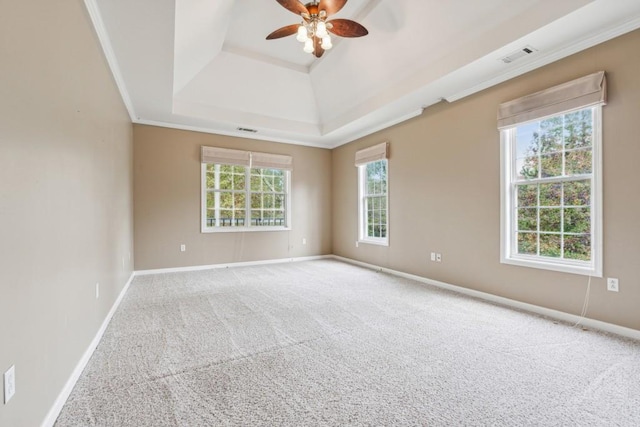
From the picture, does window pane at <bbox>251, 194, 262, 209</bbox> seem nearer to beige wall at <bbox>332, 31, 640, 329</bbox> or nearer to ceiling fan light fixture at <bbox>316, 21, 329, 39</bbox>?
beige wall at <bbox>332, 31, 640, 329</bbox>

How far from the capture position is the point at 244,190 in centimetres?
590

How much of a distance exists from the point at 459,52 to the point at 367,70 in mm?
1384

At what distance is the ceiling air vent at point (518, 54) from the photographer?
2.87 metres

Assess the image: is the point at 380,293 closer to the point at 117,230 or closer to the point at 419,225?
the point at 419,225

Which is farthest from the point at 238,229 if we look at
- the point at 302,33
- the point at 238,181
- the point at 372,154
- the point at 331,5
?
the point at 331,5

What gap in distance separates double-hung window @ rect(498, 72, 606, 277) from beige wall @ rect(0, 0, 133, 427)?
4.00 meters

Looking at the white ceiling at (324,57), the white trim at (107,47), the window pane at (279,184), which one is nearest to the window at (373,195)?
the white ceiling at (324,57)

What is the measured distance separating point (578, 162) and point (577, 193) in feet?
1.00

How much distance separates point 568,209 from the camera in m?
2.97

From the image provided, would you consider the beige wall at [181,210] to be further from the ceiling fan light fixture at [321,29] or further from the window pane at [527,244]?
the window pane at [527,244]

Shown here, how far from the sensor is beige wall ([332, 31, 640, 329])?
253 cm

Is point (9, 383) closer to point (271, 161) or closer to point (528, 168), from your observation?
point (528, 168)

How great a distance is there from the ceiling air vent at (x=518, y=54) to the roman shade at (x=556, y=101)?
417 mm

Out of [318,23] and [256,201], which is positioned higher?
[318,23]
